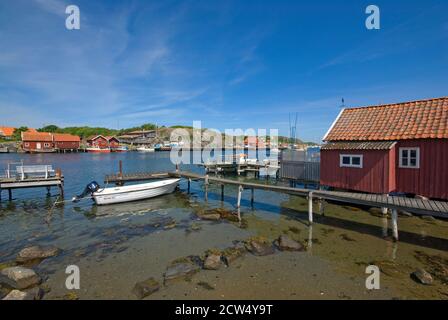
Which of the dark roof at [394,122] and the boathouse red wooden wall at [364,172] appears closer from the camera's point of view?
the dark roof at [394,122]

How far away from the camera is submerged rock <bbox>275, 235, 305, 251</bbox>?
11.4 meters

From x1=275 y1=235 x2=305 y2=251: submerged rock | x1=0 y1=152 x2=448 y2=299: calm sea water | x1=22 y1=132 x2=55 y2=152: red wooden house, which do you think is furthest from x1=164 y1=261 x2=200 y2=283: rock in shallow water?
x1=22 y1=132 x2=55 y2=152: red wooden house

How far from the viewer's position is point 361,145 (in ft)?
54.8

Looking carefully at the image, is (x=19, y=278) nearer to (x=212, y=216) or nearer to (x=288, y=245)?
(x=212, y=216)

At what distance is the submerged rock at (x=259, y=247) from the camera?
11.1 metres

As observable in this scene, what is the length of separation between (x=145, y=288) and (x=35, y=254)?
21.3 feet

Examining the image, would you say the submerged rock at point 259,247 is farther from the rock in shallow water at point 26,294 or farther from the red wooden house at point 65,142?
the red wooden house at point 65,142

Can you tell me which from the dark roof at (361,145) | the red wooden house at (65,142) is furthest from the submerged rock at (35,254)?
the red wooden house at (65,142)

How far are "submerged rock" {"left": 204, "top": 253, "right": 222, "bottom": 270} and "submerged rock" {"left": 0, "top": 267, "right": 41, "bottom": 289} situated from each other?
241 inches

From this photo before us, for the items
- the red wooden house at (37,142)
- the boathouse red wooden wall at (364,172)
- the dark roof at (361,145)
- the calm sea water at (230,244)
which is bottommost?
the calm sea water at (230,244)

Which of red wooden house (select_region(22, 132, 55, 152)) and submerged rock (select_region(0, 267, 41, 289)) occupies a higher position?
red wooden house (select_region(22, 132, 55, 152))

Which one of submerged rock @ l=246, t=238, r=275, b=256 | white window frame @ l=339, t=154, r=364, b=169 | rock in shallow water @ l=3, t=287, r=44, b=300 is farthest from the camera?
white window frame @ l=339, t=154, r=364, b=169

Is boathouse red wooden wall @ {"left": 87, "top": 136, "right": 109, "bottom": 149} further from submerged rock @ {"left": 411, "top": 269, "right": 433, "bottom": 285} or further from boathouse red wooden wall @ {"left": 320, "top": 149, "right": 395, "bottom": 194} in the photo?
submerged rock @ {"left": 411, "top": 269, "right": 433, "bottom": 285}

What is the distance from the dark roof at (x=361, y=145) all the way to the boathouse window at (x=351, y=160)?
622mm
